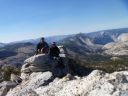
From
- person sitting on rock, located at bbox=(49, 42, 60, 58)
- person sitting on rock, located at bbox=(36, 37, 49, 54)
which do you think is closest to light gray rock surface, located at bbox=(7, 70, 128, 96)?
person sitting on rock, located at bbox=(49, 42, 60, 58)

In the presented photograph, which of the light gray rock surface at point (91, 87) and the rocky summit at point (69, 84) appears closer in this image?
the light gray rock surface at point (91, 87)

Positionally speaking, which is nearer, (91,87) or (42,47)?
(91,87)

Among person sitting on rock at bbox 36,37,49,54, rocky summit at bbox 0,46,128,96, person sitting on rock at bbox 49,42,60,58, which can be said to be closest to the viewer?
rocky summit at bbox 0,46,128,96

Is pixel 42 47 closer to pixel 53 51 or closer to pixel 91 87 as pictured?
pixel 53 51

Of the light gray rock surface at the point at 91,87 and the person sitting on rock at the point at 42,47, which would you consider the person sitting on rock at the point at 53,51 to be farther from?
the light gray rock surface at the point at 91,87

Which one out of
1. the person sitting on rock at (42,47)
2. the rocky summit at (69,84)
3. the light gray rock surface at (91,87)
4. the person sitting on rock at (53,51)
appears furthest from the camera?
the person sitting on rock at (42,47)

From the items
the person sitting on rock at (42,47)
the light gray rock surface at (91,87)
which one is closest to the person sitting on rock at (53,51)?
the person sitting on rock at (42,47)

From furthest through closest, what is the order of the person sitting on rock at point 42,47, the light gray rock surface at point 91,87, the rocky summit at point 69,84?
1. the person sitting on rock at point 42,47
2. the rocky summit at point 69,84
3. the light gray rock surface at point 91,87

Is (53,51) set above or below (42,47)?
below

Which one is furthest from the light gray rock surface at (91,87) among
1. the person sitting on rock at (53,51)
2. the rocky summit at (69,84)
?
the person sitting on rock at (53,51)

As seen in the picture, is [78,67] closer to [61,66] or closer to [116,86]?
[61,66]

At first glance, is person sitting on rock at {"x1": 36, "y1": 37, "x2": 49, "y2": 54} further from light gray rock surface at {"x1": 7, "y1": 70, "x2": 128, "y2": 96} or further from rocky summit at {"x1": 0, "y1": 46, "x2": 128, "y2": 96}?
light gray rock surface at {"x1": 7, "y1": 70, "x2": 128, "y2": 96}

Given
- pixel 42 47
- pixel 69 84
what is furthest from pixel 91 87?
pixel 42 47

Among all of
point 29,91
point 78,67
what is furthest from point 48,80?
→ point 78,67
